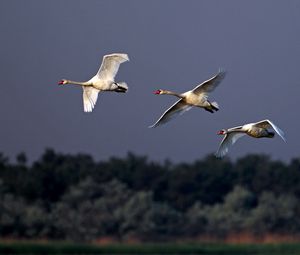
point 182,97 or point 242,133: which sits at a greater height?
point 182,97

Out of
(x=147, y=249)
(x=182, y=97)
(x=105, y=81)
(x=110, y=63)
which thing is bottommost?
(x=147, y=249)

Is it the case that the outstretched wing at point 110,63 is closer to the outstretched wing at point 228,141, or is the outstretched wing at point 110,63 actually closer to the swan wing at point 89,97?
the swan wing at point 89,97

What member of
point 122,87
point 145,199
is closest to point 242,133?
point 122,87

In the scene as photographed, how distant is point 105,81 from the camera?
2292 centimetres

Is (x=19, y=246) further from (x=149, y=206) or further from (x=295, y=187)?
(x=295, y=187)

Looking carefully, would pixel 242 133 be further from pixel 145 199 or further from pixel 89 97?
pixel 145 199

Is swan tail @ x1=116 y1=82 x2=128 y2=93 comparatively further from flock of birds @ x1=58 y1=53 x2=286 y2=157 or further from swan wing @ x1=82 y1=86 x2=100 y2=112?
swan wing @ x1=82 y1=86 x2=100 y2=112

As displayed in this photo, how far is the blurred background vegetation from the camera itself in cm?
5562

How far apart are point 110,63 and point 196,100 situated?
6.85 ft

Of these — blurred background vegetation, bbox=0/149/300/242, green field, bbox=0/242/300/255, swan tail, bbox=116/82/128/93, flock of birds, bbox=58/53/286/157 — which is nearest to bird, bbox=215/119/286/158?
flock of birds, bbox=58/53/286/157

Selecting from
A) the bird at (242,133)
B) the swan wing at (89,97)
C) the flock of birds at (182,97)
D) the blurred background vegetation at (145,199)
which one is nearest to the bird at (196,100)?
the flock of birds at (182,97)

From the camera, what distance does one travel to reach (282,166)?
69.6 meters

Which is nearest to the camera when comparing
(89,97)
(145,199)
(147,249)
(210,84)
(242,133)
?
(210,84)

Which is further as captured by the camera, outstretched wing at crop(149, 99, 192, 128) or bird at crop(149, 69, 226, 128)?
outstretched wing at crop(149, 99, 192, 128)
